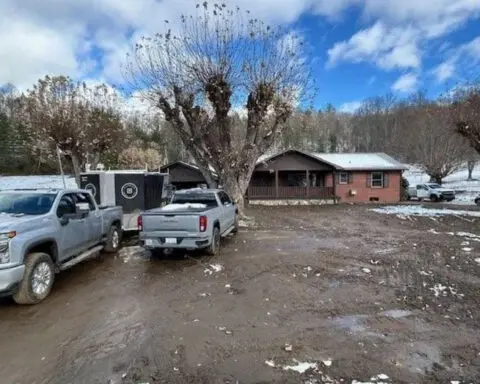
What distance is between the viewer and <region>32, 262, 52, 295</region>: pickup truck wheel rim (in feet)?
21.0

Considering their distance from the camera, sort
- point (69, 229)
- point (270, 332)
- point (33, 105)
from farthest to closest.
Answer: point (33, 105) < point (69, 229) < point (270, 332)

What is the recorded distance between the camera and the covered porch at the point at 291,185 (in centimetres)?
3098

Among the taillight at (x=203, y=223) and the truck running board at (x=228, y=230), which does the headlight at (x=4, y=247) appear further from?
the truck running board at (x=228, y=230)

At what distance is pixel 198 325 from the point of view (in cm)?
548

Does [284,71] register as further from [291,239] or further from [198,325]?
[198,325]

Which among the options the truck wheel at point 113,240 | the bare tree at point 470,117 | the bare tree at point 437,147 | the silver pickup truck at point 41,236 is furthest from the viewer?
the bare tree at point 437,147

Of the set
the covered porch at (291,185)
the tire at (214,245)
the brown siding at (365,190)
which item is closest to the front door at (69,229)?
the tire at (214,245)

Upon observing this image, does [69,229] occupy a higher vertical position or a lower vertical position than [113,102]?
lower

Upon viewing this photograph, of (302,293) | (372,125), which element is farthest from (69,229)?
(372,125)

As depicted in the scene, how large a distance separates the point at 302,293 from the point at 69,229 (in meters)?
4.64

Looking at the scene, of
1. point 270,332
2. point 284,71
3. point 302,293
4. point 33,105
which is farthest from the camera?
point 33,105

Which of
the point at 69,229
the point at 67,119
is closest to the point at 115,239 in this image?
the point at 69,229

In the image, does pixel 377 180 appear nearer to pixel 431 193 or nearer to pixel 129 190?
pixel 431 193

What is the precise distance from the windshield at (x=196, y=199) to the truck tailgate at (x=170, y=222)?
6.69 feet
